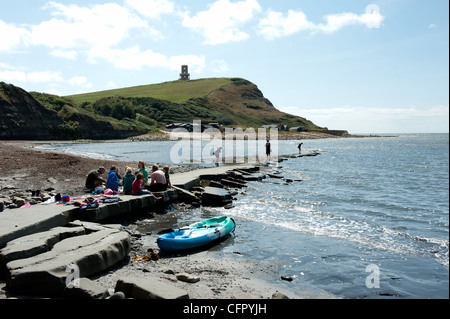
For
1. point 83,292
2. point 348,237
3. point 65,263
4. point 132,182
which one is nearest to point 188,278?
point 83,292

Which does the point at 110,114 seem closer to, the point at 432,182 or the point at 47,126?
the point at 47,126

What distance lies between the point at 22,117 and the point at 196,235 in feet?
275

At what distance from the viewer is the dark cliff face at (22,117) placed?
75562mm

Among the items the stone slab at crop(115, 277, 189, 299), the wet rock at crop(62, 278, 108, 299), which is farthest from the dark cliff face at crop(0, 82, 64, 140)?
the stone slab at crop(115, 277, 189, 299)

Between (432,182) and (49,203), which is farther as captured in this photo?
(432,182)

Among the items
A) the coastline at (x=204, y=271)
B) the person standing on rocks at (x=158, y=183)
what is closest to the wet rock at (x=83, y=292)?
the coastline at (x=204, y=271)

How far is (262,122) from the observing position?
191 meters

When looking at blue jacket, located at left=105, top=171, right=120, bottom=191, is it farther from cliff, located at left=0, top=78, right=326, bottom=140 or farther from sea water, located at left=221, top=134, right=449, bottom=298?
cliff, located at left=0, top=78, right=326, bottom=140

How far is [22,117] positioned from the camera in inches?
3152

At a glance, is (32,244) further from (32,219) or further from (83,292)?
(83,292)

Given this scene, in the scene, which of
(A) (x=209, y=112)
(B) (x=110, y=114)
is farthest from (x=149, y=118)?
(A) (x=209, y=112)

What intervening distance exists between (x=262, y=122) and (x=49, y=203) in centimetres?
18125

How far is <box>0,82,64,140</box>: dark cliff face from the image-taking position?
248 feet

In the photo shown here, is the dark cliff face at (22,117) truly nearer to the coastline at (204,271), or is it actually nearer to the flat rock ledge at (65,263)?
the coastline at (204,271)
